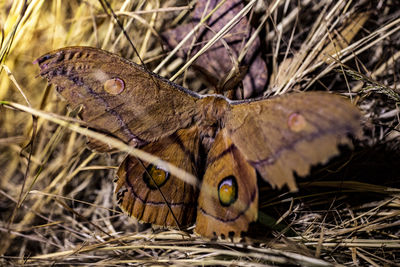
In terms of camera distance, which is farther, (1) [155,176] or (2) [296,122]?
(1) [155,176]

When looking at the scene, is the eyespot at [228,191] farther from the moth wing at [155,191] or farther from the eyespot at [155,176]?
the eyespot at [155,176]

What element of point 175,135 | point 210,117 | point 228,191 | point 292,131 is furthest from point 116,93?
point 292,131

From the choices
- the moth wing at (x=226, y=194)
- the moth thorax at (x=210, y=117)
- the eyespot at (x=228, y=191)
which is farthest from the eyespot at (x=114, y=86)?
the eyespot at (x=228, y=191)

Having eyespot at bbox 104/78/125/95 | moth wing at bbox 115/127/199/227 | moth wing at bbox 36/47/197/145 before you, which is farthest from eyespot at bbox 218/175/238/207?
eyespot at bbox 104/78/125/95

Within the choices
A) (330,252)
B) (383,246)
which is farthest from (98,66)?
(383,246)

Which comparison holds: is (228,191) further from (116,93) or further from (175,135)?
(116,93)

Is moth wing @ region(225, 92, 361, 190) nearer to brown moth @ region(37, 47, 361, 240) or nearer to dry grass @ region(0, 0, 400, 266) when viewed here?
brown moth @ region(37, 47, 361, 240)
